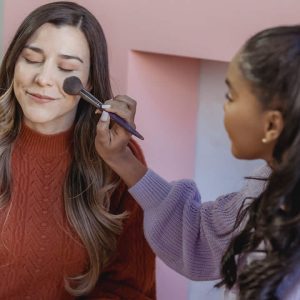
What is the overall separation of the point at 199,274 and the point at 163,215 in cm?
11

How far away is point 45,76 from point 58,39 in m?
0.07

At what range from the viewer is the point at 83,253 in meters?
1.31

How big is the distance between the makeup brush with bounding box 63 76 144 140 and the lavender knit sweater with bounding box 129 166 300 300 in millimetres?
80

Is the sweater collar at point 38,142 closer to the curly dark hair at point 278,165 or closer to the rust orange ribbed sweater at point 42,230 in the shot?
the rust orange ribbed sweater at point 42,230

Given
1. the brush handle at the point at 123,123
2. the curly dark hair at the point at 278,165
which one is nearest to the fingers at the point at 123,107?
the brush handle at the point at 123,123

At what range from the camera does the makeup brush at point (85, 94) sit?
116cm

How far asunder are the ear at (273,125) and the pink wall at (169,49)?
472 mm

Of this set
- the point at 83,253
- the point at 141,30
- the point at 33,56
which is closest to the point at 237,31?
the point at 141,30

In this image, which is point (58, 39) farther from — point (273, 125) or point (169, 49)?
point (273, 125)

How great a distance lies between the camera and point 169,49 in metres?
1.45

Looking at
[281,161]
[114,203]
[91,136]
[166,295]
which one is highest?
[281,161]

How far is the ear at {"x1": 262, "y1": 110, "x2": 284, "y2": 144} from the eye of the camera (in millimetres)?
804

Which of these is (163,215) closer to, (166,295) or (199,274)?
(199,274)

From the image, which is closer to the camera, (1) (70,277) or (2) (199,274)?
(2) (199,274)
